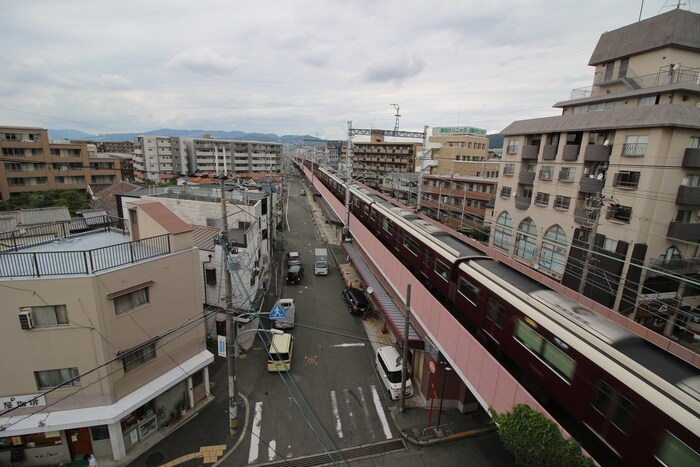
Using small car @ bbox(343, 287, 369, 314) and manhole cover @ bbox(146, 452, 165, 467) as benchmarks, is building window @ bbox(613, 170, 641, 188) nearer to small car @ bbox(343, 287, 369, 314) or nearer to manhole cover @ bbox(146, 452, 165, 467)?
small car @ bbox(343, 287, 369, 314)

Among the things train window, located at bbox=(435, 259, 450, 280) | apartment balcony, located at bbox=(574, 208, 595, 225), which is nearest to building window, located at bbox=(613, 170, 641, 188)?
apartment balcony, located at bbox=(574, 208, 595, 225)

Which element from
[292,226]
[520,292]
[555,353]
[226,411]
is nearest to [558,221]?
[520,292]

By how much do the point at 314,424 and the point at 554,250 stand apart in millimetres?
19013

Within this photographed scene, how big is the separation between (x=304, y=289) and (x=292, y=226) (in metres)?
19.9

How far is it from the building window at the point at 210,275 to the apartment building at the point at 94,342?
4.45 meters

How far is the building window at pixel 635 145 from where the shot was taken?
16766 millimetres

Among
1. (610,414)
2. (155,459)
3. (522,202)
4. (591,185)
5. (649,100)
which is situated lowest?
(155,459)

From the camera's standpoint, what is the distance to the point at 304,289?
2277cm

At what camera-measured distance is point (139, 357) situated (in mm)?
10180

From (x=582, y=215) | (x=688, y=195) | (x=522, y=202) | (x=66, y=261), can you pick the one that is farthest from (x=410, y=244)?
(x=688, y=195)

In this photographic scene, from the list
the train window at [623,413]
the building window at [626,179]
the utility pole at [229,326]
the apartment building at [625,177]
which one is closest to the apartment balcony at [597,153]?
the apartment building at [625,177]

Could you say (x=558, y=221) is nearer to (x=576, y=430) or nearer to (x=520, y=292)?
(x=520, y=292)

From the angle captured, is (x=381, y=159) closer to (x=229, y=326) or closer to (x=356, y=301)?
(x=356, y=301)

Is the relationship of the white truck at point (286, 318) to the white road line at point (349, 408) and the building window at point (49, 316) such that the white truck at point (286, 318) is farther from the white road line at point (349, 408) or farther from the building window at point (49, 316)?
the building window at point (49, 316)
